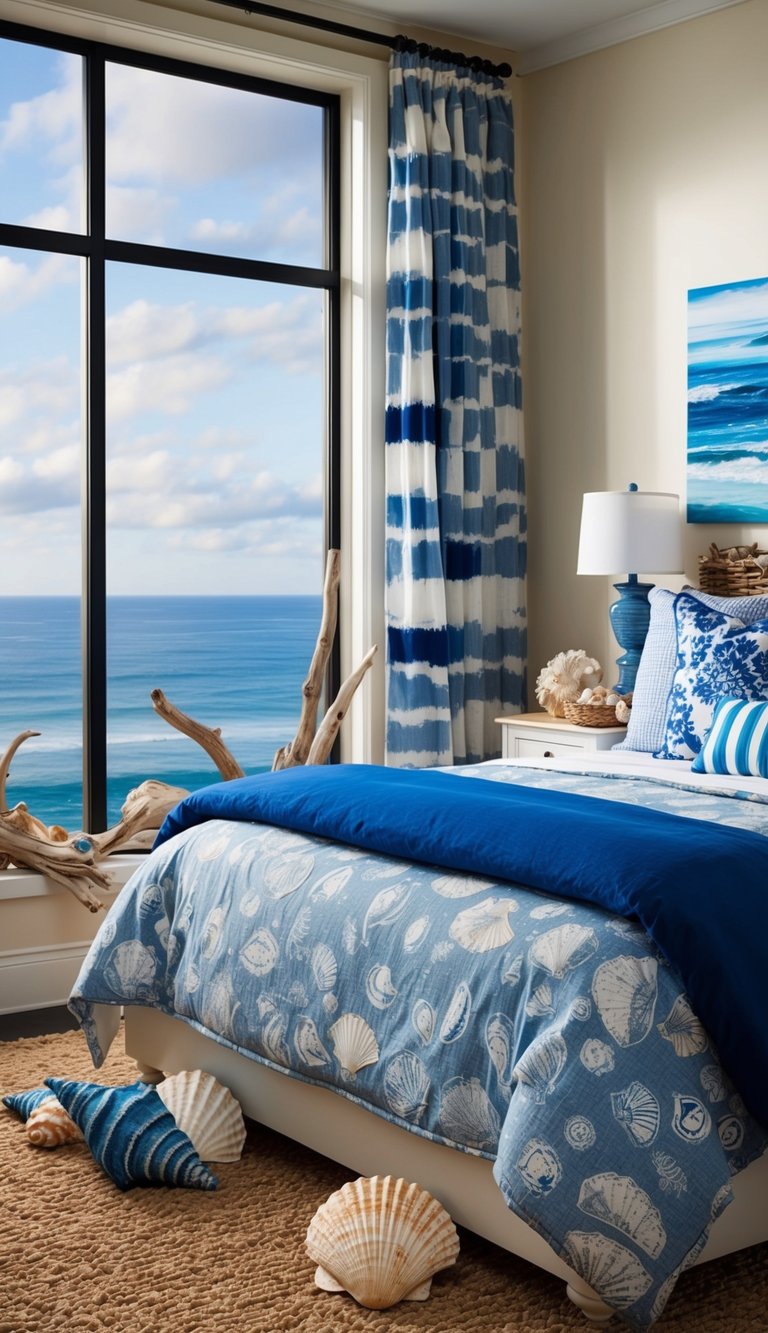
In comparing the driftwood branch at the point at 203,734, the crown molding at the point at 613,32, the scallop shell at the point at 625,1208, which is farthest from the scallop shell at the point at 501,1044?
the crown molding at the point at 613,32

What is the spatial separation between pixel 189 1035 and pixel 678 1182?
51.5 inches

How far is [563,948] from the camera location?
2145mm

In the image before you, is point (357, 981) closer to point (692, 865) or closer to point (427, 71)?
point (692, 865)

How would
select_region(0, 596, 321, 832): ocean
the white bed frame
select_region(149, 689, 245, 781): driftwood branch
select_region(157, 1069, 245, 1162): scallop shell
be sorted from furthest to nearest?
select_region(0, 596, 321, 832): ocean, select_region(149, 689, 245, 781): driftwood branch, select_region(157, 1069, 245, 1162): scallop shell, the white bed frame

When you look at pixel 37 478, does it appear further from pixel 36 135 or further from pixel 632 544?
pixel 632 544

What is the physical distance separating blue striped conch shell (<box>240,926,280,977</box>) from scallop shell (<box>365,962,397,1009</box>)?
29 centimetres

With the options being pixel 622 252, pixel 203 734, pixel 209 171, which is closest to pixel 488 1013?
pixel 203 734

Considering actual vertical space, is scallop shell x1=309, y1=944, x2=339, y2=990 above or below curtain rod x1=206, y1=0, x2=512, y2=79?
below

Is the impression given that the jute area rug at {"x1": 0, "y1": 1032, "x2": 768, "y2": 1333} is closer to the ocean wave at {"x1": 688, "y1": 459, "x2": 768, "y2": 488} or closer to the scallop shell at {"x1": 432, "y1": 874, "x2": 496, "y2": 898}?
the scallop shell at {"x1": 432, "y1": 874, "x2": 496, "y2": 898}

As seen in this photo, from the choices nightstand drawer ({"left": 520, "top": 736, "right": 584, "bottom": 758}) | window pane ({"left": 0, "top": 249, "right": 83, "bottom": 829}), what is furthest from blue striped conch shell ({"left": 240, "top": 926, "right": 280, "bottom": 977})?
window pane ({"left": 0, "top": 249, "right": 83, "bottom": 829})

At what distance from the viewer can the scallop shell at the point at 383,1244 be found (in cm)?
221

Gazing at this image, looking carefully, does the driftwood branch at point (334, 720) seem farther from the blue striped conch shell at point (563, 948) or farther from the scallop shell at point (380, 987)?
the blue striped conch shell at point (563, 948)

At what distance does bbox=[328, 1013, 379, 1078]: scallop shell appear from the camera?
7.89 ft

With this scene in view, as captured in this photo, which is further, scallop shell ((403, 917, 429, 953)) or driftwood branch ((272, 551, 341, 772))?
driftwood branch ((272, 551, 341, 772))
